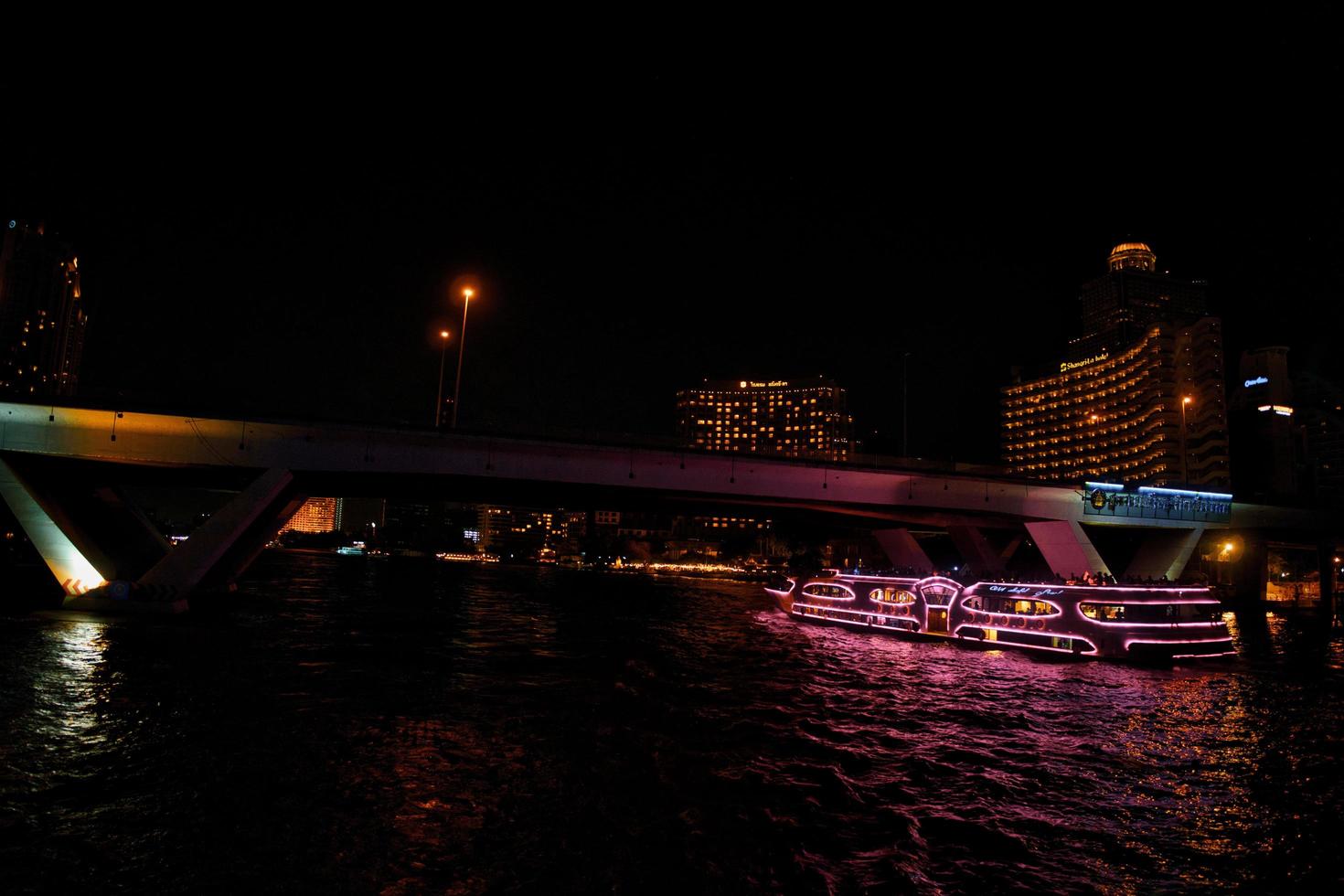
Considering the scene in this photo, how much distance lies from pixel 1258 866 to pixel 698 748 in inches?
376

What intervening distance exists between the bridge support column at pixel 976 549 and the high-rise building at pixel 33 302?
571 ft

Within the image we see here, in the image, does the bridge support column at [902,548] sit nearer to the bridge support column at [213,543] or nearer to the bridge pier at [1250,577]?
the bridge pier at [1250,577]

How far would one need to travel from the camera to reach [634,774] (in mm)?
14188

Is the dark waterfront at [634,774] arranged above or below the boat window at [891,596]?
below

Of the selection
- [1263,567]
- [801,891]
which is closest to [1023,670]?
[801,891]

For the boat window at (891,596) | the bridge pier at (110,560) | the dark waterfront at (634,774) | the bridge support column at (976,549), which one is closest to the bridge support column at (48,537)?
the bridge pier at (110,560)

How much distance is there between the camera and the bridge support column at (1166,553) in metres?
64.1

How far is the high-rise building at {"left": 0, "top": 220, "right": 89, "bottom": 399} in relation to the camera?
160 m

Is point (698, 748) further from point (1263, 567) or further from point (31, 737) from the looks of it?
point (1263, 567)

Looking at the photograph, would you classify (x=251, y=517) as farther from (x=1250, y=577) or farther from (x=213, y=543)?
(x=1250, y=577)

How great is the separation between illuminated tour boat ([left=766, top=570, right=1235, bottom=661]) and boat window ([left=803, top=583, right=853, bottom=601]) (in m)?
2.07

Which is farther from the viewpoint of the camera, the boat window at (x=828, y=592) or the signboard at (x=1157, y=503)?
the signboard at (x=1157, y=503)

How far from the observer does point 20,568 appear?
7700cm

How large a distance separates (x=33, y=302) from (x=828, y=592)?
7871 inches
